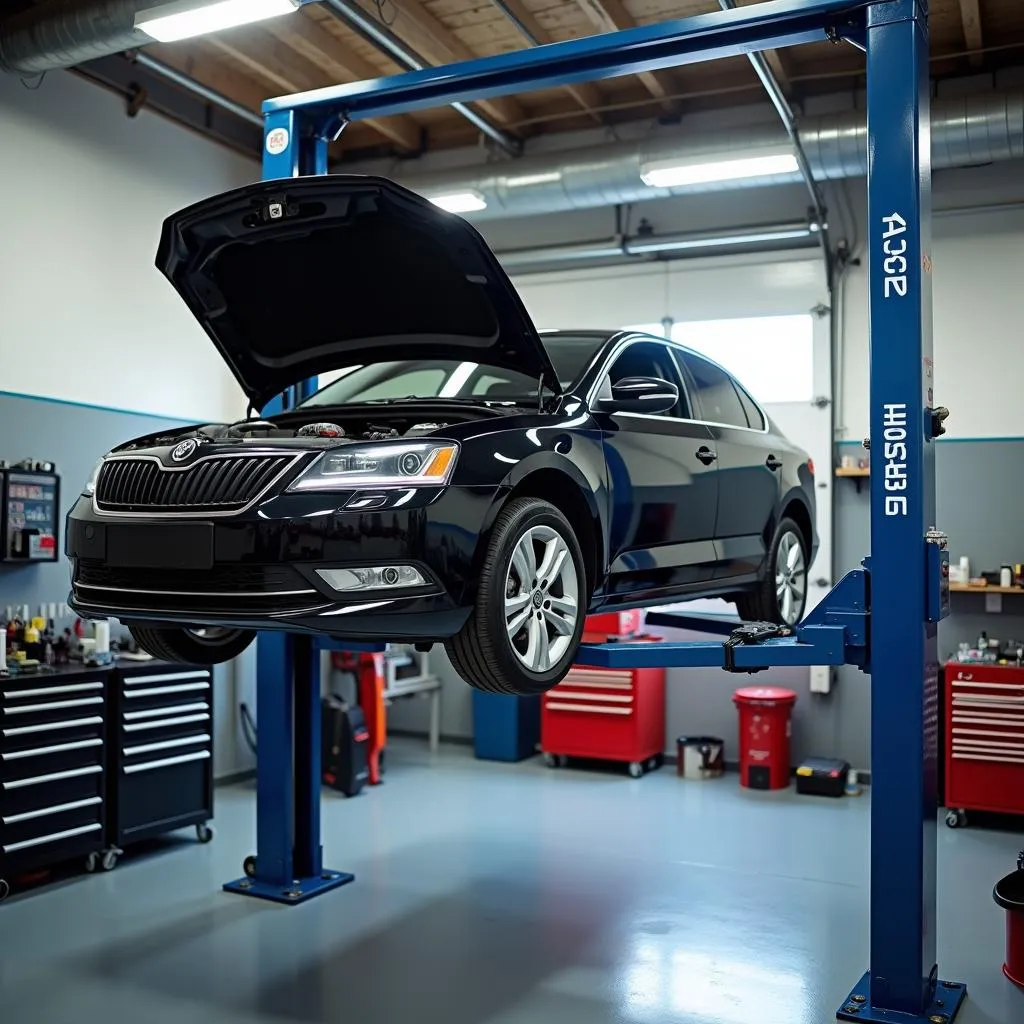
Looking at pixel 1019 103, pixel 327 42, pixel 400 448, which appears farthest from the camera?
pixel 327 42

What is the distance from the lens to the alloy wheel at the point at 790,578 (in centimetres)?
488

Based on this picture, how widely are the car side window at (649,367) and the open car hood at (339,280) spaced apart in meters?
0.58

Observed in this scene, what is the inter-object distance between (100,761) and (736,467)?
10.3ft

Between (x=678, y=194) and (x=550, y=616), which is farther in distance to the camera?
(x=678, y=194)

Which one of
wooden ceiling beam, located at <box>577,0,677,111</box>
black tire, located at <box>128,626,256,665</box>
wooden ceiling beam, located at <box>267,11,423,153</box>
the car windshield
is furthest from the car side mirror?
wooden ceiling beam, located at <box>267,11,423,153</box>

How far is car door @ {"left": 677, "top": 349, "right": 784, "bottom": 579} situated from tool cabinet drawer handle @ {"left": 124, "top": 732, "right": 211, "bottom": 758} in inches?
112

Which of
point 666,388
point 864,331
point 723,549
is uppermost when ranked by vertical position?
point 864,331

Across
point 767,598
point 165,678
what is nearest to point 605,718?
point 767,598

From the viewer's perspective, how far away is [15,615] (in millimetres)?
5344

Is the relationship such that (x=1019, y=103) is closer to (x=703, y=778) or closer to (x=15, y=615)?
(x=703, y=778)

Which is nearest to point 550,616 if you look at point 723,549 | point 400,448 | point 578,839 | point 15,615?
point 400,448

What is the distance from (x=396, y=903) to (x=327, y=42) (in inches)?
182

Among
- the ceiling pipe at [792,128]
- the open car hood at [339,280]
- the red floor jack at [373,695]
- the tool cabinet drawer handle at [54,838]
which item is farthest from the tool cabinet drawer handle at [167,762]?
the ceiling pipe at [792,128]

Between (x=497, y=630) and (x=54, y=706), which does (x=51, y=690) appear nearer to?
(x=54, y=706)
